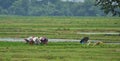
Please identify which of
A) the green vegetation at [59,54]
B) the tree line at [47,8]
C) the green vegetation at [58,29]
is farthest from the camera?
the tree line at [47,8]

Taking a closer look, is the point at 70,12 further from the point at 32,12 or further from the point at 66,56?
the point at 66,56

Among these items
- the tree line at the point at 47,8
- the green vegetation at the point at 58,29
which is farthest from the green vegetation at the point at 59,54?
the tree line at the point at 47,8

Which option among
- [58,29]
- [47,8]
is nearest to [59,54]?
[58,29]

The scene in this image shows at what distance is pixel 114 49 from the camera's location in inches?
1160

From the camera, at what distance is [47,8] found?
146 metres

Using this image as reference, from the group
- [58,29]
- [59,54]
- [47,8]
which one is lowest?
[47,8]

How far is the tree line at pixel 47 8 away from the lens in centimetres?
14288

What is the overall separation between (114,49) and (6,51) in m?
6.66

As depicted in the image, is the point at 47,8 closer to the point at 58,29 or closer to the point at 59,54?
the point at 58,29

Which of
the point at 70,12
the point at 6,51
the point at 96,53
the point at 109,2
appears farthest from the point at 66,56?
the point at 70,12

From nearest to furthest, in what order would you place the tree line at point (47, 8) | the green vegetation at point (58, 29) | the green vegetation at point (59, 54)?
the green vegetation at point (59, 54) < the green vegetation at point (58, 29) < the tree line at point (47, 8)

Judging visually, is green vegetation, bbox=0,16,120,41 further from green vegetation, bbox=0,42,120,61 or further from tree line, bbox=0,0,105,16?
tree line, bbox=0,0,105,16

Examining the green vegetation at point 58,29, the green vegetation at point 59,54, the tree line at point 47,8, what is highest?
the green vegetation at point 59,54

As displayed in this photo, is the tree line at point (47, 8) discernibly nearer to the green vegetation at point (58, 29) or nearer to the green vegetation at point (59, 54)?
the green vegetation at point (58, 29)
